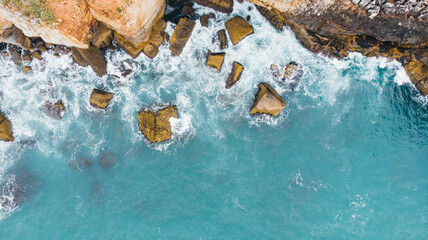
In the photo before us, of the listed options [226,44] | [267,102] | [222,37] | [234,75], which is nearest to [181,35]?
[222,37]

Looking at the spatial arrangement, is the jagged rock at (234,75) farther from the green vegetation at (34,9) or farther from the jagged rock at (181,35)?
the green vegetation at (34,9)

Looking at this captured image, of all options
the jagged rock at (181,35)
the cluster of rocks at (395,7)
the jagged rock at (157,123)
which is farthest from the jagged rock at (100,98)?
the cluster of rocks at (395,7)

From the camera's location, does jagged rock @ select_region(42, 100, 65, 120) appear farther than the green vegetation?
Yes

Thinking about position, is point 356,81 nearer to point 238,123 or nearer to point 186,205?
point 238,123

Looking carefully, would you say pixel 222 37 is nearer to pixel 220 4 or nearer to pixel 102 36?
pixel 220 4

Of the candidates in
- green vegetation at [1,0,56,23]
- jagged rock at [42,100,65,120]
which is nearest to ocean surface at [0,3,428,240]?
jagged rock at [42,100,65,120]

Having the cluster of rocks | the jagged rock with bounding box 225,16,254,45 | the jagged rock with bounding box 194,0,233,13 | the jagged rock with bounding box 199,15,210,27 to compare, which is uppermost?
the cluster of rocks

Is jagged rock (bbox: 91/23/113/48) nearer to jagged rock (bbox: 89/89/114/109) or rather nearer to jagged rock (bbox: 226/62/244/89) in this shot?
jagged rock (bbox: 89/89/114/109)
